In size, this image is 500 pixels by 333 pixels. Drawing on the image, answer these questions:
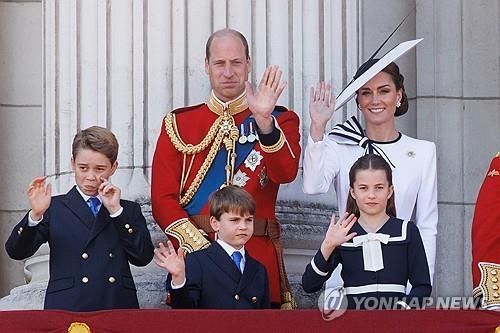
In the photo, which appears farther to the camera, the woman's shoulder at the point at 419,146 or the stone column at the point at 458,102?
the stone column at the point at 458,102

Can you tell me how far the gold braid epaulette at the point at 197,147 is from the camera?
24.6ft

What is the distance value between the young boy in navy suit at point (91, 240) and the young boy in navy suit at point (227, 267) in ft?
0.51

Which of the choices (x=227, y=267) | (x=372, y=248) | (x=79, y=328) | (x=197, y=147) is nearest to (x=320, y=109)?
(x=197, y=147)

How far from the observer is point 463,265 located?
1025 cm

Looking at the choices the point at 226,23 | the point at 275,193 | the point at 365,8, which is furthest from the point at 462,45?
the point at 275,193

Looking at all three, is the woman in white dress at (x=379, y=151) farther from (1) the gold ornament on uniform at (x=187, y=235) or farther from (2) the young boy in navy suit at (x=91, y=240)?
(2) the young boy in navy suit at (x=91, y=240)

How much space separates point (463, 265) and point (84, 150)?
3708 millimetres

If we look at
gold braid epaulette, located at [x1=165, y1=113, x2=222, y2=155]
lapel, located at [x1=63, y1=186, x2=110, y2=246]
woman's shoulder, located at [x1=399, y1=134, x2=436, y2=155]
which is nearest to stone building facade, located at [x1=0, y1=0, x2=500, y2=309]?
gold braid epaulette, located at [x1=165, y1=113, x2=222, y2=155]

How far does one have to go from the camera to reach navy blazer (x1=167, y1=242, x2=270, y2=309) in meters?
6.98

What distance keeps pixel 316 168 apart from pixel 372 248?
20.8 inches

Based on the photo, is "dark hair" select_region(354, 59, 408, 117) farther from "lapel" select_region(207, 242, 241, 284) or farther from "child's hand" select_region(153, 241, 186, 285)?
"child's hand" select_region(153, 241, 186, 285)

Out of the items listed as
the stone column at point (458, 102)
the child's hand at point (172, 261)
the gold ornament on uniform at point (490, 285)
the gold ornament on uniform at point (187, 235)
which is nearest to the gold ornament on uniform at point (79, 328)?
the child's hand at point (172, 261)

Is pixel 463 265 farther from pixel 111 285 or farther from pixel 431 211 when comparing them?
pixel 111 285

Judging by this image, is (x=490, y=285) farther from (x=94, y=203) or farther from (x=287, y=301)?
(x=94, y=203)
